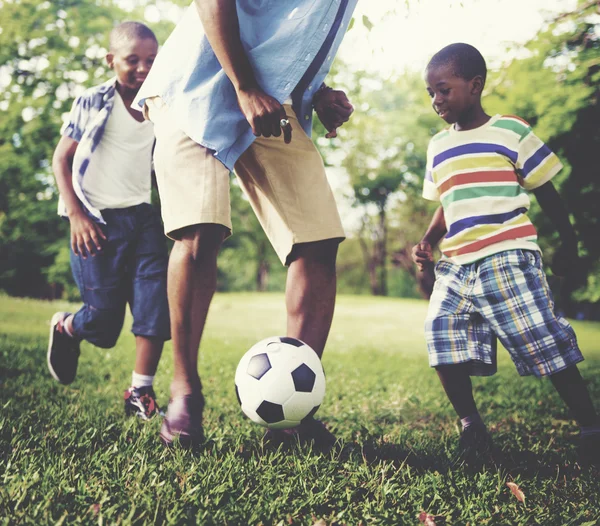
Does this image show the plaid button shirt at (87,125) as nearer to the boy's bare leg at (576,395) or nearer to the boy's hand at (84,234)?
the boy's hand at (84,234)

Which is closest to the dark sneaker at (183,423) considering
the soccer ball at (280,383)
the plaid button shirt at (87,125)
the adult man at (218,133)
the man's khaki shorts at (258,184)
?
the adult man at (218,133)

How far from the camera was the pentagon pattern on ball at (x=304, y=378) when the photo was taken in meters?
2.14

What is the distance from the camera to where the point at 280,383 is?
83.7 inches

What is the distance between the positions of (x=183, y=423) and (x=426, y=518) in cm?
103

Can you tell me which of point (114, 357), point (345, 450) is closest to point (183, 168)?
point (345, 450)

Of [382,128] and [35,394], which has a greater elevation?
[382,128]

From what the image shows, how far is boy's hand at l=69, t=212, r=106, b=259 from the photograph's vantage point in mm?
3066

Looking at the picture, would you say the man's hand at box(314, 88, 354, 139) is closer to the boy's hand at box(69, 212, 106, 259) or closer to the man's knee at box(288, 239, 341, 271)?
the man's knee at box(288, 239, 341, 271)

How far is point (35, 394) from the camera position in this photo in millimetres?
3229

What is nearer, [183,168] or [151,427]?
[183,168]

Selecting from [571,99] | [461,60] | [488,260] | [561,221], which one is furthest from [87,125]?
[571,99]

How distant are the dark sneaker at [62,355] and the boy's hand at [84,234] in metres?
0.66

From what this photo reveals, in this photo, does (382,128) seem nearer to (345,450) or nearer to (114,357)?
(114,357)

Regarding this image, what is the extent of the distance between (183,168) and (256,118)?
1.34 ft
